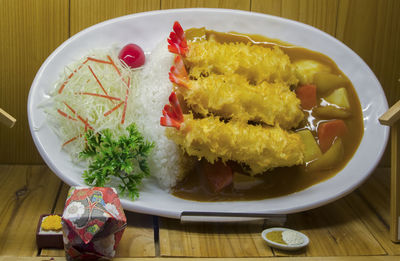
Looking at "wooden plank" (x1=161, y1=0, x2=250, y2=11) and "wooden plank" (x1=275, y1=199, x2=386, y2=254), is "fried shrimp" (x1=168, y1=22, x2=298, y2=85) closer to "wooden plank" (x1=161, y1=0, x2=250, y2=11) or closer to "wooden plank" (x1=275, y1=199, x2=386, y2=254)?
"wooden plank" (x1=161, y1=0, x2=250, y2=11)

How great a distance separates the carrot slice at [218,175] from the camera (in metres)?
1.95

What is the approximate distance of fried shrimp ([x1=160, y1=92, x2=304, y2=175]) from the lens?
1.80 metres

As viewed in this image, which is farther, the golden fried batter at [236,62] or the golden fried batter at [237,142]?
the golden fried batter at [236,62]

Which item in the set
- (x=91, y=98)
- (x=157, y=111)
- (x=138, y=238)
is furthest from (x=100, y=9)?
(x=138, y=238)

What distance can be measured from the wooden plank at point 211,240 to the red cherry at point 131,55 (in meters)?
0.69

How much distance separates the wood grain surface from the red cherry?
0.73 feet

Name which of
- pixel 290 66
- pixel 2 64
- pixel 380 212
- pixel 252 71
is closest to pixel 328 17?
pixel 290 66

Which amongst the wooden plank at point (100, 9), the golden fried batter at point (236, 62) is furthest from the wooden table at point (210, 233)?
the wooden plank at point (100, 9)

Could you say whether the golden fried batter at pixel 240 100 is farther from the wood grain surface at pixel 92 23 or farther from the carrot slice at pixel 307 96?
the wood grain surface at pixel 92 23

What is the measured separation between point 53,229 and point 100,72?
0.71 m

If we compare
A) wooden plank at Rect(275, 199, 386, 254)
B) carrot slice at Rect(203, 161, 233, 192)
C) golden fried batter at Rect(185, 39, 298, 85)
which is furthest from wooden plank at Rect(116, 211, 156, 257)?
golden fried batter at Rect(185, 39, 298, 85)

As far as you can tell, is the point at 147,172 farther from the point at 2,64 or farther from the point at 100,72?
the point at 2,64

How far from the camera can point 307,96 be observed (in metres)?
2.10

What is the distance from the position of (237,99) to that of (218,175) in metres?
0.31
